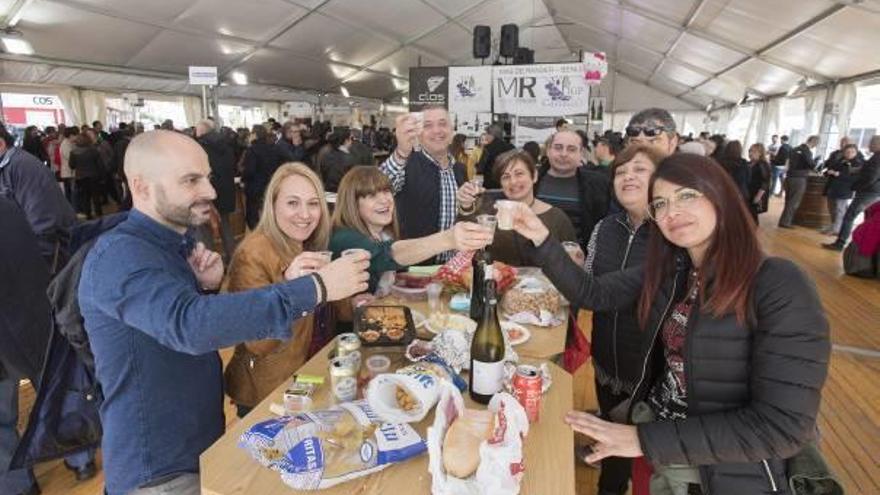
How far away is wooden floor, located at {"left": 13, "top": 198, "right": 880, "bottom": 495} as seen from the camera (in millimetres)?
2514

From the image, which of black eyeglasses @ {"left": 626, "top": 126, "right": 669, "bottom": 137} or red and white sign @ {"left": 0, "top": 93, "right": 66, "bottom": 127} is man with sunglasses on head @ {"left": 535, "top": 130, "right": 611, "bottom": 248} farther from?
red and white sign @ {"left": 0, "top": 93, "right": 66, "bottom": 127}

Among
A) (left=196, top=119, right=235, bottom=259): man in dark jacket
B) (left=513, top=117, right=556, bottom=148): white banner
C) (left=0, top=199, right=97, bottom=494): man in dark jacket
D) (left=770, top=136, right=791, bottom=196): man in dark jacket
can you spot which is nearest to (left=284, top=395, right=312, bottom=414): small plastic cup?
(left=0, top=199, right=97, bottom=494): man in dark jacket

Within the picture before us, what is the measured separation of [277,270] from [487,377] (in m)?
0.87

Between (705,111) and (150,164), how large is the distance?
25.3 metres

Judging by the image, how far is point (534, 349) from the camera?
1.77 meters

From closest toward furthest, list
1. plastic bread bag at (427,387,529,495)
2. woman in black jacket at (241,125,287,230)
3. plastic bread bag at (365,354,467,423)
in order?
plastic bread bag at (427,387,529,495) → plastic bread bag at (365,354,467,423) → woman in black jacket at (241,125,287,230)

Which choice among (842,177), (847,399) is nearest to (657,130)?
(847,399)

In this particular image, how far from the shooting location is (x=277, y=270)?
1741 millimetres

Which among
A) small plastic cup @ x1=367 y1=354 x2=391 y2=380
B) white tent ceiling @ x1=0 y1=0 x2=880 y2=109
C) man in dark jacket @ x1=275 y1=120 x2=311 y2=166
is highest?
white tent ceiling @ x1=0 y1=0 x2=880 y2=109

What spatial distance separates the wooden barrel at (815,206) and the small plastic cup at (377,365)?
9.99m

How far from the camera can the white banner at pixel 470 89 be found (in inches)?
281

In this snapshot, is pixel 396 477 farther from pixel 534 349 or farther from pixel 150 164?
pixel 150 164

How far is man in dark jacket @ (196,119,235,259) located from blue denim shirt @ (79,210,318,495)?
15.0 feet

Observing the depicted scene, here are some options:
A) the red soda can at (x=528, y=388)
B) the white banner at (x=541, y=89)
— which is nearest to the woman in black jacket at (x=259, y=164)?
the white banner at (x=541, y=89)
